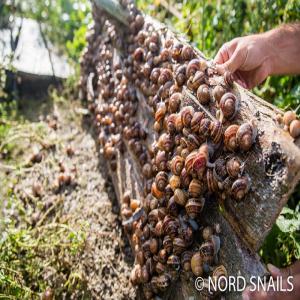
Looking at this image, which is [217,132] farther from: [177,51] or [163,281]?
[163,281]

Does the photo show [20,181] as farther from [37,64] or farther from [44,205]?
[37,64]

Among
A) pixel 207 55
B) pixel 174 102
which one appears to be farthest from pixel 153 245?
pixel 207 55

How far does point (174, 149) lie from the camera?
2973 mm

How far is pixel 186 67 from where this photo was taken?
300 centimetres

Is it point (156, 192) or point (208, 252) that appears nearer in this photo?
point (208, 252)

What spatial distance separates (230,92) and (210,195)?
680 mm

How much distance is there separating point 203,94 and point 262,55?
0.79 m

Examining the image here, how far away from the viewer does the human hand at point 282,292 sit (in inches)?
85.8

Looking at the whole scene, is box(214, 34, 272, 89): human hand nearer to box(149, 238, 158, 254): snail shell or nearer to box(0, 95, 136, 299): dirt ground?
box(149, 238, 158, 254): snail shell

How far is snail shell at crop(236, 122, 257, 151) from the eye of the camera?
232cm

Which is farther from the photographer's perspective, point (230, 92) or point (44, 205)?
point (44, 205)

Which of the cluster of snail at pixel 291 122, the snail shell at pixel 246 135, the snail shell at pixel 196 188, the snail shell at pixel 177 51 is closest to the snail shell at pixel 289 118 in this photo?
the cluster of snail at pixel 291 122

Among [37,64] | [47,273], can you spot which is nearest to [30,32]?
[37,64]

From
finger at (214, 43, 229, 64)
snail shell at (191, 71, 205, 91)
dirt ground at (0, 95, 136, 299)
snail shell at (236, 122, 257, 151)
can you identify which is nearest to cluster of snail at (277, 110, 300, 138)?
snail shell at (236, 122, 257, 151)
